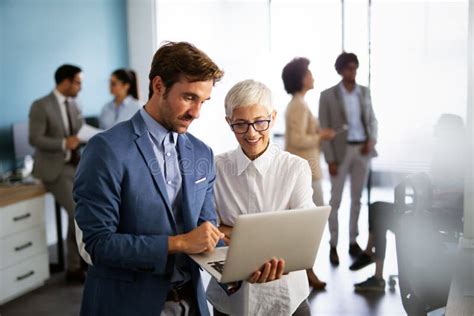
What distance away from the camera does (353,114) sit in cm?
484

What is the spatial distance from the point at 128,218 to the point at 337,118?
3.34m

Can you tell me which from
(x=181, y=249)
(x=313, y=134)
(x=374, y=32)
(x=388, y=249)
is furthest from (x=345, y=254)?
(x=181, y=249)

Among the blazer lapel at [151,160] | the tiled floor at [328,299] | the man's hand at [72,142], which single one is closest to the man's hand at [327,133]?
the tiled floor at [328,299]

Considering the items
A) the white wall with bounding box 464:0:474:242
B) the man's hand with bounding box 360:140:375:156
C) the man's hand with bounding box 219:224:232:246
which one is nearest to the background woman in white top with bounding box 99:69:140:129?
the man's hand with bounding box 360:140:375:156

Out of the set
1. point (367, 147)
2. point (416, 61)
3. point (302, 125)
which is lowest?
point (367, 147)

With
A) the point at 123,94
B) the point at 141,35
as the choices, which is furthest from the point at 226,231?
the point at 141,35

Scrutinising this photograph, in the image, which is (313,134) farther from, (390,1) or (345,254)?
(390,1)

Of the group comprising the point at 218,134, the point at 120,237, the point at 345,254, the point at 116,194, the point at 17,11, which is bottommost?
the point at 345,254

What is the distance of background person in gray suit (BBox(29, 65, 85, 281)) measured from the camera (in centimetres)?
437

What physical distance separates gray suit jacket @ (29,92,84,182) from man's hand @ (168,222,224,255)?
9.67ft

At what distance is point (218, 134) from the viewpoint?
712 cm

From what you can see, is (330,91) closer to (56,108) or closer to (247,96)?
(56,108)

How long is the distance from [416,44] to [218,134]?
2.34 meters

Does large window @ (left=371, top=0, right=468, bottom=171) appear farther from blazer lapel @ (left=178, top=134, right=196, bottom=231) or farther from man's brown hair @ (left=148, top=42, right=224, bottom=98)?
man's brown hair @ (left=148, top=42, right=224, bottom=98)
